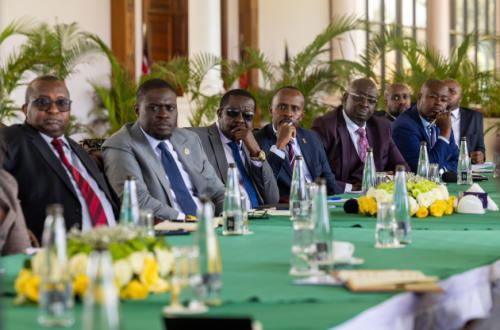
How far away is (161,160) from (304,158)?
4.53 ft

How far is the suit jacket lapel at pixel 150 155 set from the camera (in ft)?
11.9

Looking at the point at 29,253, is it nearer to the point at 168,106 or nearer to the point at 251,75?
the point at 168,106

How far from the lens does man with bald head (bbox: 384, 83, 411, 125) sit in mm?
7477

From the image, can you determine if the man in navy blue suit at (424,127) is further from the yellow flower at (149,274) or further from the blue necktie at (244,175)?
the yellow flower at (149,274)

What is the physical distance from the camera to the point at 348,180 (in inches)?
213

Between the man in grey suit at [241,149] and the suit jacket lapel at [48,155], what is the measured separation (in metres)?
1.37

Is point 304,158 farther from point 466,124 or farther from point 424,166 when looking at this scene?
point 466,124

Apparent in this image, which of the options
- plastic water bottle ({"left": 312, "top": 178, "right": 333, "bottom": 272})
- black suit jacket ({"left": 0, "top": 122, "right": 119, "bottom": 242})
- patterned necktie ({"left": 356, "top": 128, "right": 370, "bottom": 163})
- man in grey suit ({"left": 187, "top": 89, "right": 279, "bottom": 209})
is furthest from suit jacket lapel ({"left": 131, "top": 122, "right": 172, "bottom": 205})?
patterned necktie ({"left": 356, "top": 128, "right": 370, "bottom": 163})

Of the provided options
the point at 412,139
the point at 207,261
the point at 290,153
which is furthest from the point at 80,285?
the point at 412,139

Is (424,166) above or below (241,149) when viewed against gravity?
below

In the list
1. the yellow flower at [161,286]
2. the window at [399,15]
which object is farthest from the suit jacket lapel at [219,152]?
the window at [399,15]

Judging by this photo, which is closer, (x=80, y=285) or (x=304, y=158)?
(x=80, y=285)

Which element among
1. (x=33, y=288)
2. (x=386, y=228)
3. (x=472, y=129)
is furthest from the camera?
(x=472, y=129)

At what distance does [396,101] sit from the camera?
750cm
